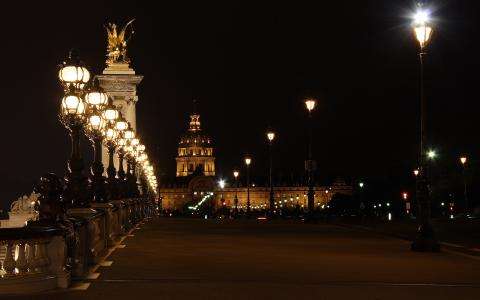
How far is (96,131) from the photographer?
33906mm

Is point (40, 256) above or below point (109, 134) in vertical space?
below

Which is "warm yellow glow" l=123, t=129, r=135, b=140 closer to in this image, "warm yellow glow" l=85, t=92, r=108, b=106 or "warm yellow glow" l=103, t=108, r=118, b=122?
"warm yellow glow" l=103, t=108, r=118, b=122

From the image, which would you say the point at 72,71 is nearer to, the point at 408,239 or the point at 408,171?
the point at 408,239

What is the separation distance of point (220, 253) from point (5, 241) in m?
12.2

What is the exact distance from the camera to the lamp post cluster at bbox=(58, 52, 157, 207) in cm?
2450

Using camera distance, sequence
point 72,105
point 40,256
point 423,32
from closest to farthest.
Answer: point 40,256 < point 72,105 < point 423,32

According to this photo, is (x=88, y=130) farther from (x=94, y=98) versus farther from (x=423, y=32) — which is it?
(x=423, y=32)

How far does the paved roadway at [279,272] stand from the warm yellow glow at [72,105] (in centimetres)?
352

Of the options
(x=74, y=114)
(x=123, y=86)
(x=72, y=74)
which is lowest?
(x=74, y=114)

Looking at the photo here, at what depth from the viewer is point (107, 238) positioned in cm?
2877

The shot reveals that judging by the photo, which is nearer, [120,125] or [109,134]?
[109,134]

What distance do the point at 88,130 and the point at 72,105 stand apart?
9793mm

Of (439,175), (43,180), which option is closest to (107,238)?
(43,180)

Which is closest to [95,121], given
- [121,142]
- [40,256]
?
[121,142]
